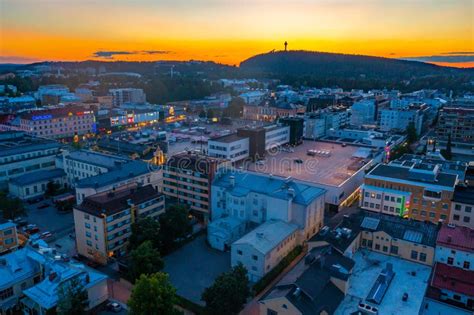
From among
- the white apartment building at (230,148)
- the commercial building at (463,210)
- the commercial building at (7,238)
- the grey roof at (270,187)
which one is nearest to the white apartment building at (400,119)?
the white apartment building at (230,148)

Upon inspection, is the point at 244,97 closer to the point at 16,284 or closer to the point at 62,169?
the point at 62,169

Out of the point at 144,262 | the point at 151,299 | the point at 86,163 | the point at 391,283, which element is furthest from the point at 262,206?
the point at 86,163

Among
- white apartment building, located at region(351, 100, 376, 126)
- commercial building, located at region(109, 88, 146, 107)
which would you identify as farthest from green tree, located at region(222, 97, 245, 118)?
commercial building, located at region(109, 88, 146, 107)

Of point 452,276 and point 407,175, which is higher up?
point 407,175

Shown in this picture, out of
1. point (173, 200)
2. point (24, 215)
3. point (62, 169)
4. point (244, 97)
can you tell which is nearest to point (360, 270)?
point (173, 200)

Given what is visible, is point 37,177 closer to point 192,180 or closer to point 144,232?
point 192,180
